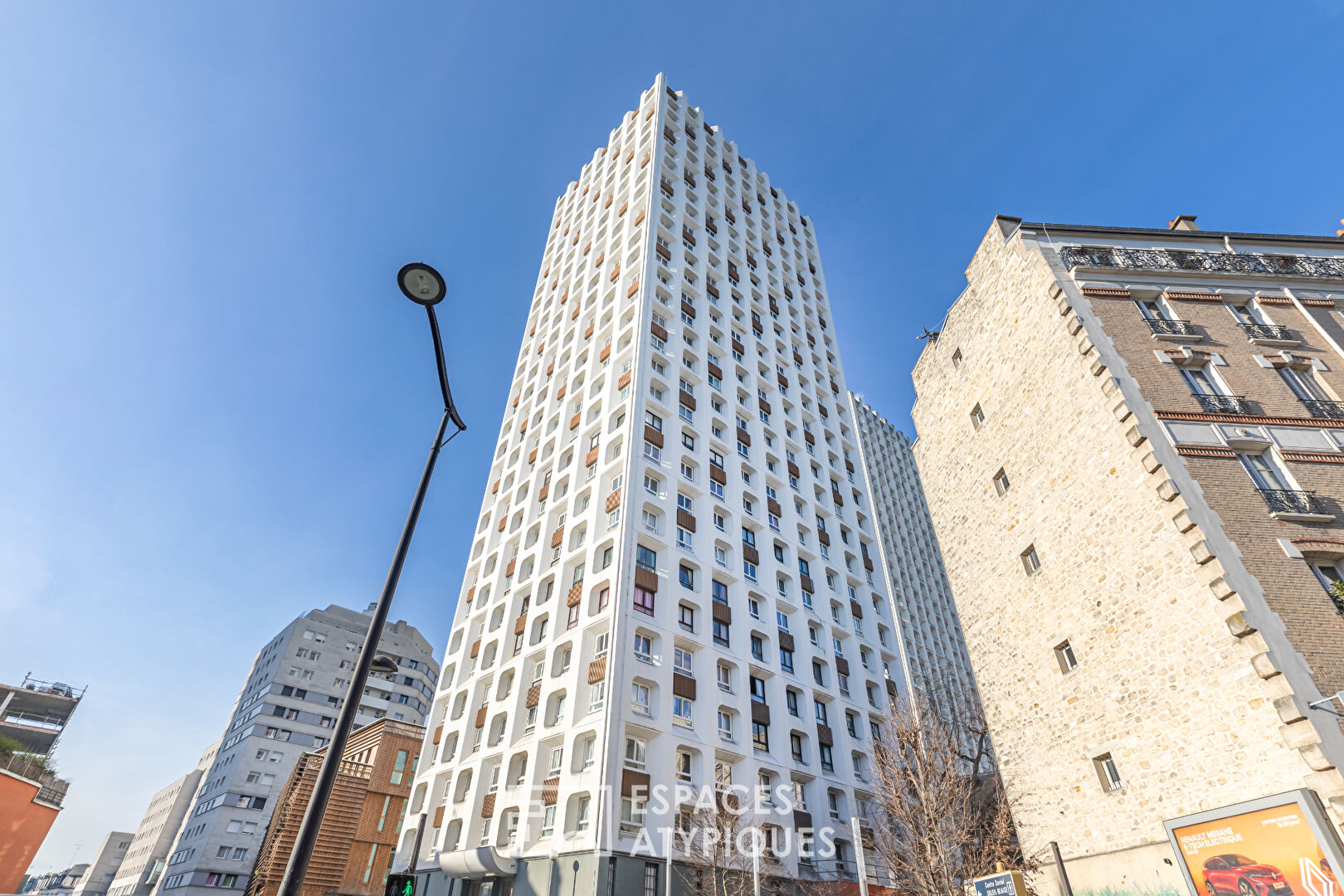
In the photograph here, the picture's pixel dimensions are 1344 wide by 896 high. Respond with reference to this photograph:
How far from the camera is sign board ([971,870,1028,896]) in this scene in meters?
13.1

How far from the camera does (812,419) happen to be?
48188mm

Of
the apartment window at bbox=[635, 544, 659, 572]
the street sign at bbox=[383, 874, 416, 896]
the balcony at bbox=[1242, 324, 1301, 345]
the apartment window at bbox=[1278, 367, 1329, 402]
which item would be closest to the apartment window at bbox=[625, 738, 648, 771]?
the apartment window at bbox=[635, 544, 659, 572]

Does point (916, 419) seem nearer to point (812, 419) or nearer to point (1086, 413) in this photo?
point (1086, 413)

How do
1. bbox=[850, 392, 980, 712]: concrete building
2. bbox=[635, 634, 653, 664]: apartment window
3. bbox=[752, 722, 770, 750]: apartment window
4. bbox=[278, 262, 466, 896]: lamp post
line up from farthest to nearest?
bbox=[850, 392, 980, 712]: concrete building, bbox=[752, 722, 770, 750]: apartment window, bbox=[635, 634, 653, 664]: apartment window, bbox=[278, 262, 466, 896]: lamp post

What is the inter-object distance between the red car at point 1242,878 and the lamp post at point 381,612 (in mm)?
16262

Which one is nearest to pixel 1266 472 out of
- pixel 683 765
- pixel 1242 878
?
pixel 1242 878

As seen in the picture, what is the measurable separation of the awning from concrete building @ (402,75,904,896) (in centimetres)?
11

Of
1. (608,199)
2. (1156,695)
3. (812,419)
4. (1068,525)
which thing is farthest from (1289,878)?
(608,199)

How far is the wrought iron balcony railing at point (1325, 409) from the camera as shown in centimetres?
1805

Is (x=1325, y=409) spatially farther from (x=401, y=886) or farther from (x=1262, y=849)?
(x=401, y=886)

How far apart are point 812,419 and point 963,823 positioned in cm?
2917

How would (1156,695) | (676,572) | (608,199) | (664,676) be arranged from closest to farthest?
1. (1156,695)
2. (664,676)
3. (676,572)
4. (608,199)

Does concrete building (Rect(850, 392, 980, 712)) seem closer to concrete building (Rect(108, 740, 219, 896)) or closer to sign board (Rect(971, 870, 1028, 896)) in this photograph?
sign board (Rect(971, 870, 1028, 896))

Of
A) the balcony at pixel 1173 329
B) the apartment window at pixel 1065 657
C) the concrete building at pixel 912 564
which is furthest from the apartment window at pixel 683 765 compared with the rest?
the concrete building at pixel 912 564
